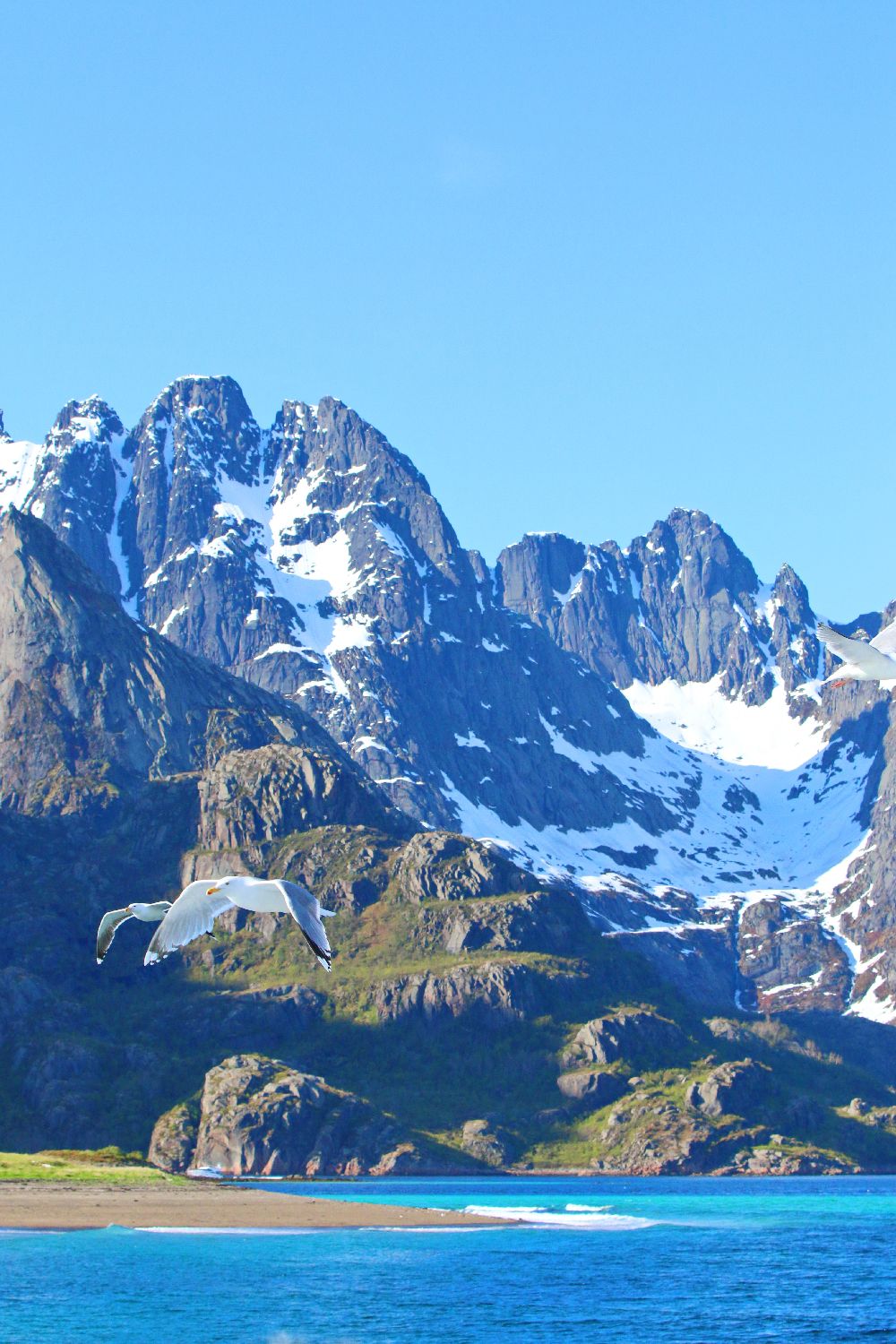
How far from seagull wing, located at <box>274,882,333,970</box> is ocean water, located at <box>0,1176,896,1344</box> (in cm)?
7045

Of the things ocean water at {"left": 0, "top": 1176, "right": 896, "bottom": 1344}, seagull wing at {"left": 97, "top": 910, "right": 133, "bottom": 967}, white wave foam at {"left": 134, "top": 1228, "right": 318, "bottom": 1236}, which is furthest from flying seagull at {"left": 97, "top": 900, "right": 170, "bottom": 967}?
white wave foam at {"left": 134, "top": 1228, "right": 318, "bottom": 1236}

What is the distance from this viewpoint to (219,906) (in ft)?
237

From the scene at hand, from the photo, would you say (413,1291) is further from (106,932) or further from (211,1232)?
(106,932)

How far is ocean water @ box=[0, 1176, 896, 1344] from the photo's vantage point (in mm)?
132000

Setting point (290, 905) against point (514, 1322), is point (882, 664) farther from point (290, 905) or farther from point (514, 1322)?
point (514, 1322)

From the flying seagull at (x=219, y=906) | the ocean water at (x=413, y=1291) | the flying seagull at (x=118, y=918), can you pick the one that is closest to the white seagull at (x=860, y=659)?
the flying seagull at (x=219, y=906)

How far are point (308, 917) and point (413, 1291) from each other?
331 feet

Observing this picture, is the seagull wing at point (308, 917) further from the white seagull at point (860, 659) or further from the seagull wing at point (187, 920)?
the white seagull at point (860, 659)

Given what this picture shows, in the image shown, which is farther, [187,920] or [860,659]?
[860,659]

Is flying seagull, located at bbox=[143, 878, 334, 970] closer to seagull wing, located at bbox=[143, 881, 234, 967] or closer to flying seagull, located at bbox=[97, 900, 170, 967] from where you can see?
seagull wing, located at bbox=[143, 881, 234, 967]

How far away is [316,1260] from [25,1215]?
35862 mm

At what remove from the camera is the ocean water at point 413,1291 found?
132000 mm

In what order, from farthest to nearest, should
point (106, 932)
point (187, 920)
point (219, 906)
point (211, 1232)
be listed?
point (211, 1232)
point (106, 932)
point (219, 906)
point (187, 920)

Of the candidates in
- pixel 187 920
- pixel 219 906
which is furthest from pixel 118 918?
pixel 187 920
